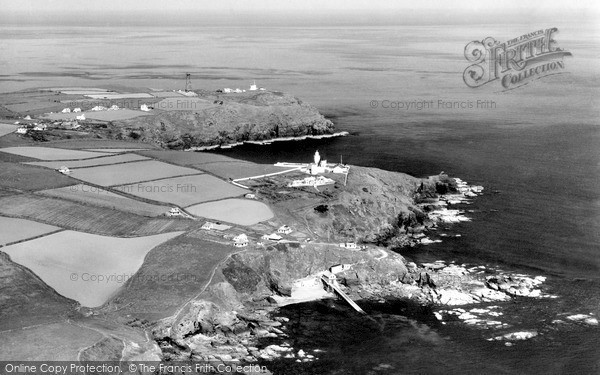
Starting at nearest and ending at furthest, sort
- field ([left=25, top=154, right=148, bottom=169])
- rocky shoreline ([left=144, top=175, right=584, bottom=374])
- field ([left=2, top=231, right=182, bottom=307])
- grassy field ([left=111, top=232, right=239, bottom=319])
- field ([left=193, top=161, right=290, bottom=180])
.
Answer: rocky shoreline ([left=144, top=175, right=584, bottom=374]) → grassy field ([left=111, top=232, right=239, bottom=319]) → field ([left=2, top=231, right=182, bottom=307]) → field ([left=193, top=161, right=290, bottom=180]) → field ([left=25, top=154, right=148, bottom=169])

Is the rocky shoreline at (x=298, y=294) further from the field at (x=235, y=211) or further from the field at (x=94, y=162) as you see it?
the field at (x=94, y=162)

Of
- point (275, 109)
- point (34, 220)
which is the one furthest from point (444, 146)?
point (34, 220)

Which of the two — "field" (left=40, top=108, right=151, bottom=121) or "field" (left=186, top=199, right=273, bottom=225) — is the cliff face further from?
"field" (left=186, top=199, right=273, bottom=225)

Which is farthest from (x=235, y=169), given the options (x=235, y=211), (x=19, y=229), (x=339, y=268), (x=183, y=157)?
(x=339, y=268)

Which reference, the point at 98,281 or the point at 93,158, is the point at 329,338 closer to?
the point at 98,281

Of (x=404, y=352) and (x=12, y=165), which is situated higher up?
(x=12, y=165)

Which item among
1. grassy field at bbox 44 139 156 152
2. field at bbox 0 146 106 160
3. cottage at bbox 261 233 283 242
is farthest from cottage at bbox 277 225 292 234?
grassy field at bbox 44 139 156 152
